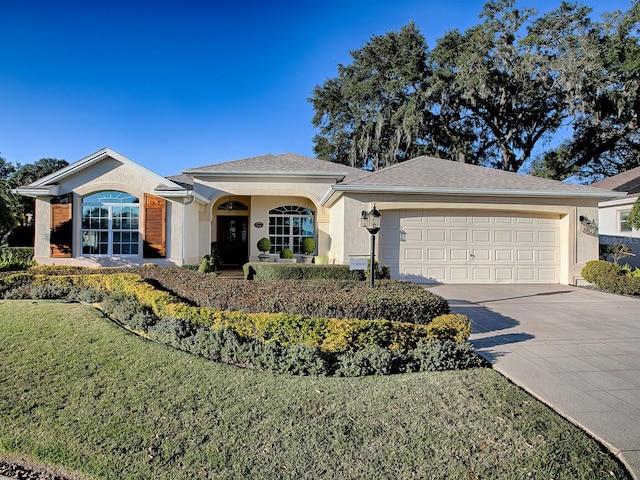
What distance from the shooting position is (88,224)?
41.3 feet

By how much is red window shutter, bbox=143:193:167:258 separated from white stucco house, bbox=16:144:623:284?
0.11 ft

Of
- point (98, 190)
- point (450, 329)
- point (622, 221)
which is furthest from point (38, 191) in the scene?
point (622, 221)

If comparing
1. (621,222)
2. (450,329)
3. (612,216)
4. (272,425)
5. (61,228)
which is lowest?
(272,425)

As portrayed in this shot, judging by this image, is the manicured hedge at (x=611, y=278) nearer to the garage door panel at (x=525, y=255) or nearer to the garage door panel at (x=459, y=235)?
the garage door panel at (x=525, y=255)

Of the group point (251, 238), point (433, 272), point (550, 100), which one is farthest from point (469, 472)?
point (550, 100)

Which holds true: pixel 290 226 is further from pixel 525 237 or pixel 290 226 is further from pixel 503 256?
pixel 525 237

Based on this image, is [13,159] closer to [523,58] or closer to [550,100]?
[523,58]

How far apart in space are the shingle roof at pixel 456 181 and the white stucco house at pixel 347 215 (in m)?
0.04

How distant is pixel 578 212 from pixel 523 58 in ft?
40.5

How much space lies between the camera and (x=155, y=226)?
12.4m

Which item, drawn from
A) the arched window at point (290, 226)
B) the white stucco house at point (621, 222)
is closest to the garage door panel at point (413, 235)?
the arched window at point (290, 226)

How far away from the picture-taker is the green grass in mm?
2539

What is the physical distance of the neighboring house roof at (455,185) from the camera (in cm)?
1091

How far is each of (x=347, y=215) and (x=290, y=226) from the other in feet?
15.9
